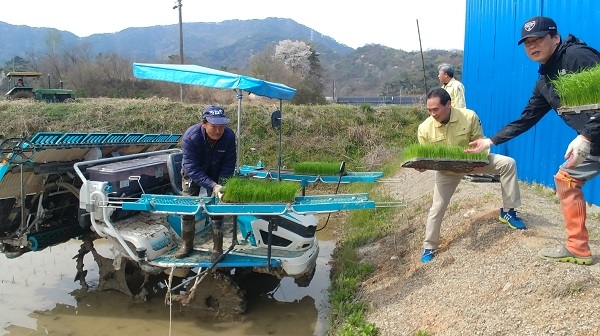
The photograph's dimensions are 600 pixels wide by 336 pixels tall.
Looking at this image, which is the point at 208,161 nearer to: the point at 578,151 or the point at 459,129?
the point at 459,129

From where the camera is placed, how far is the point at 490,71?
10133mm

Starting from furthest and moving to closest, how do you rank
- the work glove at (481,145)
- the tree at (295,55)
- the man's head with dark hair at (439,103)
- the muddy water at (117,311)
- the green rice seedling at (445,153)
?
the tree at (295,55) < the muddy water at (117,311) < the man's head with dark hair at (439,103) < the green rice seedling at (445,153) < the work glove at (481,145)

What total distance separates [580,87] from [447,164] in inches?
54.6

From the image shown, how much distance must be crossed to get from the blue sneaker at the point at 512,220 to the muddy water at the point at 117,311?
2359 millimetres

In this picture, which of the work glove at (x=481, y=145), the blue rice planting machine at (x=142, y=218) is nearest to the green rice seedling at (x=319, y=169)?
the blue rice planting machine at (x=142, y=218)

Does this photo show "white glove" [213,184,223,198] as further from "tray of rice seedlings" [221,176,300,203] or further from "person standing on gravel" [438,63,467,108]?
"person standing on gravel" [438,63,467,108]

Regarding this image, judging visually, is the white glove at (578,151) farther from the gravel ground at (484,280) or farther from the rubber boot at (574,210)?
the gravel ground at (484,280)

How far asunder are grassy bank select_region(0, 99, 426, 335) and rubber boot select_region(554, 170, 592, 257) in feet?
29.3

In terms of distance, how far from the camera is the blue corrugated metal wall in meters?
6.73

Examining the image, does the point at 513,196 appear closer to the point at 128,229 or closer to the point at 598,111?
the point at 598,111

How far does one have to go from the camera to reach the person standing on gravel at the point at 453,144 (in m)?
5.06

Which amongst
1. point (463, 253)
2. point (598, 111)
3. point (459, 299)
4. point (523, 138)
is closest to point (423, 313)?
point (459, 299)

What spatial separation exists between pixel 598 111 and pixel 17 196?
6.37 m

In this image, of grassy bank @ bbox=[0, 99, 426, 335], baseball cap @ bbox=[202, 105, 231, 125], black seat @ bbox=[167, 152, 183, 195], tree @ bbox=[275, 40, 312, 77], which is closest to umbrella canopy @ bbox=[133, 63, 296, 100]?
baseball cap @ bbox=[202, 105, 231, 125]
